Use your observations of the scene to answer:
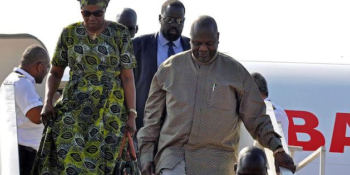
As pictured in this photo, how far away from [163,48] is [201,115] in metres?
1.78

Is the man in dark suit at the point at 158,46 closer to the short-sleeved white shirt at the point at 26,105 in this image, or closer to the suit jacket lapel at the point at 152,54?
the suit jacket lapel at the point at 152,54

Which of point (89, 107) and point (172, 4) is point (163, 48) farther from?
point (89, 107)

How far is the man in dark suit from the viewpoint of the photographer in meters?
10.1

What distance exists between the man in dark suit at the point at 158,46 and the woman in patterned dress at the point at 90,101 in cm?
130

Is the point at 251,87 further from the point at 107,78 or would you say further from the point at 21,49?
the point at 21,49

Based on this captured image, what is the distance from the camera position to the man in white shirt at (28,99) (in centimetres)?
929

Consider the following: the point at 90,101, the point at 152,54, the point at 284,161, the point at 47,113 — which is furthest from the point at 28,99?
the point at 284,161

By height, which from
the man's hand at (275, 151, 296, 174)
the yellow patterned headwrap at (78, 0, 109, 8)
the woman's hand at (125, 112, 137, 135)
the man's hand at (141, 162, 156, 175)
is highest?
the yellow patterned headwrap at (78, 0, 109, 8)

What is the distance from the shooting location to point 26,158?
31.6ft

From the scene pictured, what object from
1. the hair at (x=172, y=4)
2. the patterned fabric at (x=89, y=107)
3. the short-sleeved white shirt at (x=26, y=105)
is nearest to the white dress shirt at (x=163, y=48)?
the hair at (x=172, y=4)

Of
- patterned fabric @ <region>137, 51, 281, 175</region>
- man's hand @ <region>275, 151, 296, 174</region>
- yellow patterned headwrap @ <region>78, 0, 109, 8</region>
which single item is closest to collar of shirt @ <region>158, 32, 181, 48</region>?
patterned fabric @ <region>137, 51, 281, 175</region>

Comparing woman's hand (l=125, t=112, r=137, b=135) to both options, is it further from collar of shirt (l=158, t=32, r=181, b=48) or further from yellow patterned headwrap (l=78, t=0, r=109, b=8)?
collar of shirt (l=158, t=32, r=181, b=48)

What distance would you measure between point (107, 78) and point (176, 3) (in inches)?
61.2

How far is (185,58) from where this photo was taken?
28.8ft
